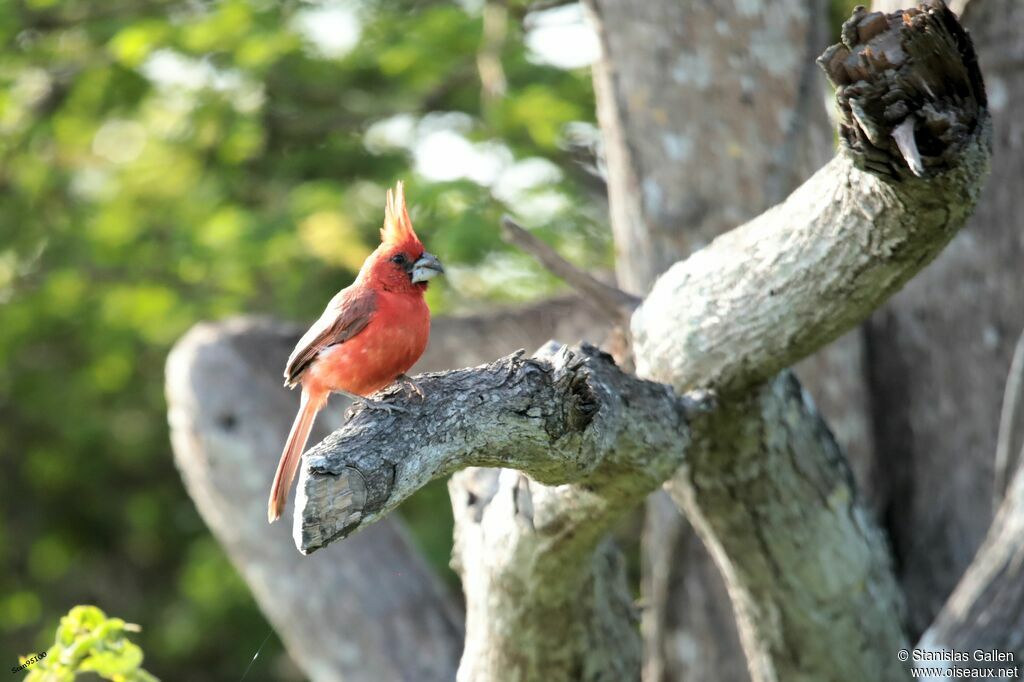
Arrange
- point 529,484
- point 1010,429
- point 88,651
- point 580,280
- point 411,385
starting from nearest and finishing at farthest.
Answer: point 411,385
point 88,651
point 529,484
point 580,280
point 1010,429

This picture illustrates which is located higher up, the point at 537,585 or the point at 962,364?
the point at 537,585

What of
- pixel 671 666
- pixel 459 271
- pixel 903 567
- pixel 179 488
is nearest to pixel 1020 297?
pixel 903 567

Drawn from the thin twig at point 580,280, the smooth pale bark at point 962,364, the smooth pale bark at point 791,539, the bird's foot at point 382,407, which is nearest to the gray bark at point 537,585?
the smooth pale bark at point 791,539

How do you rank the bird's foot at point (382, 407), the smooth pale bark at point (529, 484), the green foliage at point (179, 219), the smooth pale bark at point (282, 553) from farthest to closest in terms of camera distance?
the green foliage at point (179, 219) → the smooth pale bark at point (282, 553) → the bird's foot at point (382, 407) → the smooth pale bark at point (529, 484)

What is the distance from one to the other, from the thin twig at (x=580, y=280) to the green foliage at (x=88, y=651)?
1.64 metres

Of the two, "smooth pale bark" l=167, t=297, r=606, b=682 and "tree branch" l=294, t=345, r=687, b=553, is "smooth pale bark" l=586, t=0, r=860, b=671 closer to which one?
"smooth pale bark" l=167, t=297, r=606, b=682

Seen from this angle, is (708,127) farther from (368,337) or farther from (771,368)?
(368,337)

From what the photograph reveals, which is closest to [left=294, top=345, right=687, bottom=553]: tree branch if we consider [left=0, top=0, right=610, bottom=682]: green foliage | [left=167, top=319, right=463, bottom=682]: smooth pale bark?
[left=167, top=319, right=463, bottom=682]: smooth pale bark

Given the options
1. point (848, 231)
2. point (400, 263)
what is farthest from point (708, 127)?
point (848, 231)

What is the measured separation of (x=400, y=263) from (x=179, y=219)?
4.49 m

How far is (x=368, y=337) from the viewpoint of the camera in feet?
12.9

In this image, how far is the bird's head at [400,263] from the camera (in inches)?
165

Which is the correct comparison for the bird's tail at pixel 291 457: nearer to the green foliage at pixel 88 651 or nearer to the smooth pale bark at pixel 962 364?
the green foliage at pixel 88 651

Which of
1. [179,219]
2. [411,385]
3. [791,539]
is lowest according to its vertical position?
[179,219]
